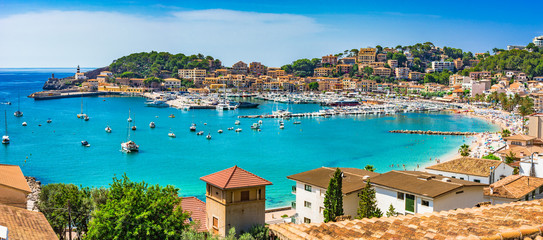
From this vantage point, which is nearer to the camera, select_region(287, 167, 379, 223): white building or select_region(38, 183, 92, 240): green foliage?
select_region(38, 183, 92, 240): green foliage

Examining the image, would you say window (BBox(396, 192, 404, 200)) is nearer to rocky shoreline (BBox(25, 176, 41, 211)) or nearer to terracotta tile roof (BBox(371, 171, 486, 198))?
terracotta tile roof (BBox(371, 171, 486, 198))

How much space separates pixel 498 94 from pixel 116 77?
96.0 m

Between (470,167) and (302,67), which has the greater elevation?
(302,67)

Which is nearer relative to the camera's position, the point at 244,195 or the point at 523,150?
the point at 244,195

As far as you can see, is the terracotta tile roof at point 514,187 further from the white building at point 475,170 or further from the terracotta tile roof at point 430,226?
the terracotta tile roof at point 430,226

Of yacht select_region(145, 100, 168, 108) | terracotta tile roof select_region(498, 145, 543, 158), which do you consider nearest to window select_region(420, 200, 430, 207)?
terracotta tile roof select_region(498, 145, 543, 158)

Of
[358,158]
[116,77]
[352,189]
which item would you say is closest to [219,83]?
[116,77]

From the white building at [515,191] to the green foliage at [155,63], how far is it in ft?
401

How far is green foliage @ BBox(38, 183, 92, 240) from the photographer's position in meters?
12.7

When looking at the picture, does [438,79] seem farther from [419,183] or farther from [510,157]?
Result: [419,183]

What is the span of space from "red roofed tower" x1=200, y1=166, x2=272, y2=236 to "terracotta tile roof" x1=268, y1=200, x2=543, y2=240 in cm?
257

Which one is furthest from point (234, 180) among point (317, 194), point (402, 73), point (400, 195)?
point (402, 73)

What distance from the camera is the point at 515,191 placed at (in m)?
14.2

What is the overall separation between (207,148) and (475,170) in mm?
25679
